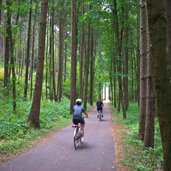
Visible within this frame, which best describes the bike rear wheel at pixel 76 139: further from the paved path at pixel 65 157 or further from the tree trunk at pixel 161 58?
the tree trunk at pixel 161 58

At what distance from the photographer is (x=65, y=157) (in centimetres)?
1000

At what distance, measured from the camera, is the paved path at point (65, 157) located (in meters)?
8.57

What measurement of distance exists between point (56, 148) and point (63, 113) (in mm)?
13166

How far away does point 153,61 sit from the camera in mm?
4191

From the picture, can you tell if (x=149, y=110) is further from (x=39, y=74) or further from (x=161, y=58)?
(x=39, y=74)

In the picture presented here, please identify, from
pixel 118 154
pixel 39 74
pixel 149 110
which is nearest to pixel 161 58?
pixel 149 110

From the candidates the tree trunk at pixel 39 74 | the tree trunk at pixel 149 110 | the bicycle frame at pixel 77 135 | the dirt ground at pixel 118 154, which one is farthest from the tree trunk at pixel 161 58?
the tree trunk at pixel 39 74

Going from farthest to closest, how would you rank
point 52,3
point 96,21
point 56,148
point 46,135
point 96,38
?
point 96,38 < point 52,3 < point 96,21 < point 46,135 < point 56,148

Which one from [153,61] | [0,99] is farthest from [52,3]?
[153,61]

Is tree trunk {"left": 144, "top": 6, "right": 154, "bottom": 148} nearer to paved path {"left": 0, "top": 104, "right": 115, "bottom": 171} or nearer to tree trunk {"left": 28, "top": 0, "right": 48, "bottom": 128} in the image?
paved path {"left": 0, "top": 104, "right": 115, "bottom": 171}

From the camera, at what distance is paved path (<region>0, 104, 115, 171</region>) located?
28.1ft

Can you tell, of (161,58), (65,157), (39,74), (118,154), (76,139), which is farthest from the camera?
(39,74)

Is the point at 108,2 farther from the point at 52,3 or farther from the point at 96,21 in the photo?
the point at 52,3

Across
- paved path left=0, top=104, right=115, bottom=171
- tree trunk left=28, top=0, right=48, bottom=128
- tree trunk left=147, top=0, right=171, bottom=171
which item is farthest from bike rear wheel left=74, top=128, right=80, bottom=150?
tree trunk left=147, top=0, right=171, bottom=171
